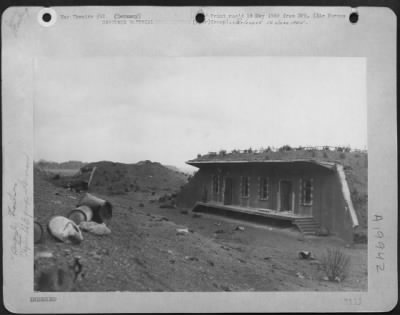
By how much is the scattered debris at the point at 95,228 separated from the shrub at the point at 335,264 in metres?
1.02

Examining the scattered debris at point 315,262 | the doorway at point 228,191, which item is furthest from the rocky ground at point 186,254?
the doorway at point 228,191

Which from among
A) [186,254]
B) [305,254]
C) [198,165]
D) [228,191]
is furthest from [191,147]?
[305,254]

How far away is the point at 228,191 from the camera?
215 centimetres

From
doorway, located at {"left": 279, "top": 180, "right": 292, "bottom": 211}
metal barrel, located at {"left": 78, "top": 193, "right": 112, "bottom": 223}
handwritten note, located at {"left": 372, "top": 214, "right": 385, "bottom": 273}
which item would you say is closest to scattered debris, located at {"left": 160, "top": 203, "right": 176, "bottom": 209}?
metal barrel, located at {"left": 78, "top": 193, "right": 112, "bottom": 223}

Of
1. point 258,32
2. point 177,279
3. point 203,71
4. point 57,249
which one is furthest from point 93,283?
point 258,32

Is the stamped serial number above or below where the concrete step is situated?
below

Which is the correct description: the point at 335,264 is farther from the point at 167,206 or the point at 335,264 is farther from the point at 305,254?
the point at 167,206

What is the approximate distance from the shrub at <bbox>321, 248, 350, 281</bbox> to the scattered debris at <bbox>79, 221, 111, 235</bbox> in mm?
1019

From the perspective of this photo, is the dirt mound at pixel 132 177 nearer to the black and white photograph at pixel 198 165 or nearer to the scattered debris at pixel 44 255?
the black and white photograph at pixel 198 165

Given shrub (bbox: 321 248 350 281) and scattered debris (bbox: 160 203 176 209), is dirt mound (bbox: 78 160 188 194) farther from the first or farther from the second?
shrub (bbox: 321 248 350 281)

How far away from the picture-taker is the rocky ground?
2.06 m

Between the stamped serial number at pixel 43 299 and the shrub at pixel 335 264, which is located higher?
the shrub at pixel 335 264

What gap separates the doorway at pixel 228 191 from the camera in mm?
2135

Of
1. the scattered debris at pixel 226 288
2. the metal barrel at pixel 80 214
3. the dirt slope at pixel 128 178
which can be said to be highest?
the dirt slope at pixel 128 178
